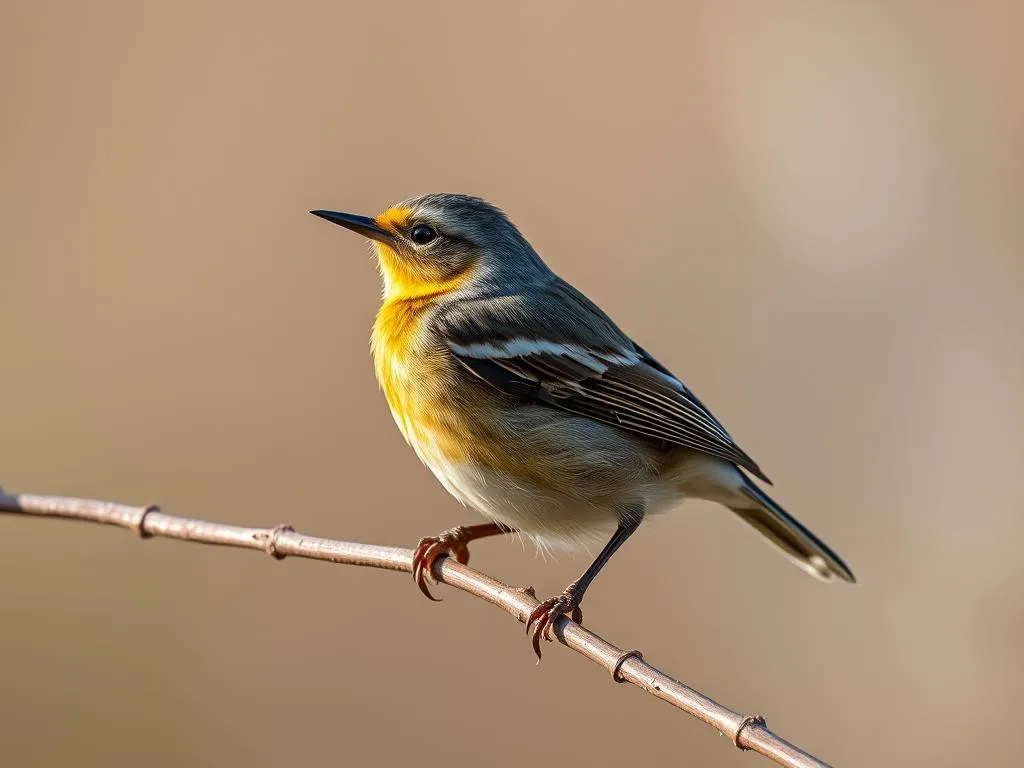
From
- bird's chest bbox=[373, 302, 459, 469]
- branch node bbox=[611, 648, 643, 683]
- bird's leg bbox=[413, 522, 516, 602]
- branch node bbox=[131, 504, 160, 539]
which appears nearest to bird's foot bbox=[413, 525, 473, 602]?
bird's leg bbox=[413, 522, 516, 602]

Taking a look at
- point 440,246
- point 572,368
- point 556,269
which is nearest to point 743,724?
point 572,368

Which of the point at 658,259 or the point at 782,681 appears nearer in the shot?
the point at 782,681

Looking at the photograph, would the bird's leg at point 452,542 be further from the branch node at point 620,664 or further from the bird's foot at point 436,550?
the branch node at point 620,664

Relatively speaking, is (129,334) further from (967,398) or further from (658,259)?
(967,398)

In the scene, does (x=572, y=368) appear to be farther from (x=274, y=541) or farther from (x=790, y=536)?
(x=274, y=541)

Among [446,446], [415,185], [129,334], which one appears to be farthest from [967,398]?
[129,334]
